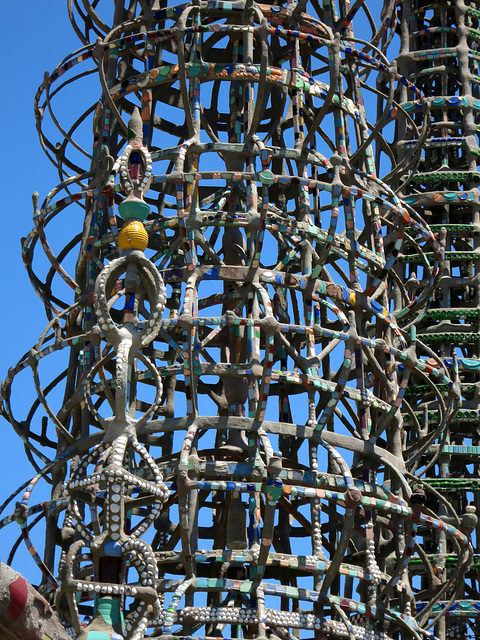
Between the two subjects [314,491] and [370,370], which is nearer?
[314,491]

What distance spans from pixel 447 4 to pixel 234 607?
104 feet

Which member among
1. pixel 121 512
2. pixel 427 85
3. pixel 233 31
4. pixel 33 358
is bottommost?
pixel 121 512

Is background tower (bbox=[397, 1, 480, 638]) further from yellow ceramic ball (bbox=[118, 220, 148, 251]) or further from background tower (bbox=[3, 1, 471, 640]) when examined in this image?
yellow ceramic ball (bbox=[118, 220, 148, 251])

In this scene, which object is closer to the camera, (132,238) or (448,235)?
(132,238)

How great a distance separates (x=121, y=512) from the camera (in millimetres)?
26625

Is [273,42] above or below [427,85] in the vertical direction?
below

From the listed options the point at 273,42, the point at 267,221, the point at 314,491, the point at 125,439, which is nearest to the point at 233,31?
the point at 273,42

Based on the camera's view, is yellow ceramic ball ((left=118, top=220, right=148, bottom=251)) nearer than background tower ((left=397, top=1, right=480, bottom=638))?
Yes

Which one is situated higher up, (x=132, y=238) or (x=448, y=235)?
(x=448, y=235)

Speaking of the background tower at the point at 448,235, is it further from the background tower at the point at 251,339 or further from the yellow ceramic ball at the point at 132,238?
the yellow ceramic ball at the point at 132,238

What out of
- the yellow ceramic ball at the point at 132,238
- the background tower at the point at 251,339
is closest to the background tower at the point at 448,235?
the background tower at the point at 251,339

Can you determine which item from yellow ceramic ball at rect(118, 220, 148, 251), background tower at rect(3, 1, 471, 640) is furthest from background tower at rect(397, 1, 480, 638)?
yellow ceramic ball at rect(118, 220, 148, 251)

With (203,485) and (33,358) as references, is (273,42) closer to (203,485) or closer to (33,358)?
(33,358)

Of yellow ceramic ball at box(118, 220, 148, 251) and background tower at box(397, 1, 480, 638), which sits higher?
background tower at box(397, 1, 480, 638)
